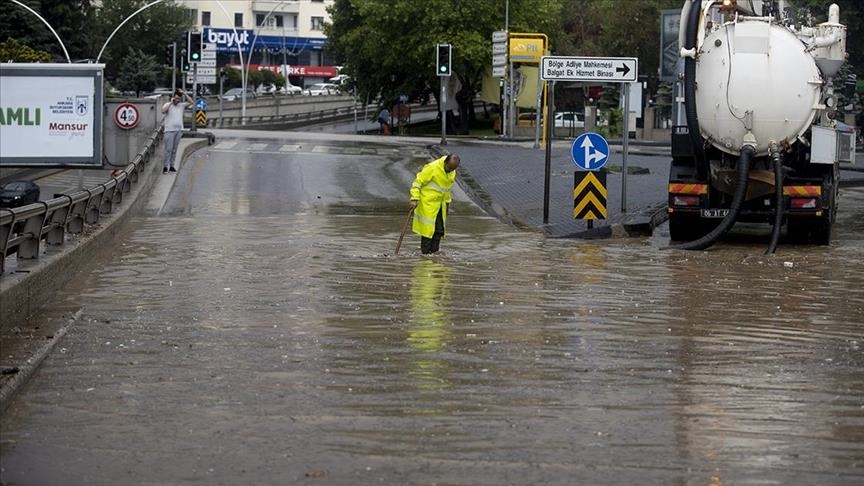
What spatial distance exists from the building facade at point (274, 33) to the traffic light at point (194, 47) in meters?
72.0

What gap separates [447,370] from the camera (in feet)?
33.7

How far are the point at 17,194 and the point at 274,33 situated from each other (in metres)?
109

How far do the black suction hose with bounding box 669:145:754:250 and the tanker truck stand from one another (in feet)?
0.04

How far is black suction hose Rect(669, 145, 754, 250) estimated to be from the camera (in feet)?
64.7

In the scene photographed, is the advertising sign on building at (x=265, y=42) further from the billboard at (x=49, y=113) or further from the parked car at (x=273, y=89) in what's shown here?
the billboard at (x=49, y=113)

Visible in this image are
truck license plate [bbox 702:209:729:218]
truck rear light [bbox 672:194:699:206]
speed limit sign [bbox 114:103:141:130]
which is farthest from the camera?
speed limit sign [bbox 114:103:141:130]

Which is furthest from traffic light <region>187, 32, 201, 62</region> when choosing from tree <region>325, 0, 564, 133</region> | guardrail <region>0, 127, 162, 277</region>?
tree <region>325, 0, 564, 133</region>

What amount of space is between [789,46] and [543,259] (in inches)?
174

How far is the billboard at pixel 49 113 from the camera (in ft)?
72.1

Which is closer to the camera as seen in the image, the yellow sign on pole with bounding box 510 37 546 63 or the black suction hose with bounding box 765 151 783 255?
the black suction hose with bounding box 765 151 783 255

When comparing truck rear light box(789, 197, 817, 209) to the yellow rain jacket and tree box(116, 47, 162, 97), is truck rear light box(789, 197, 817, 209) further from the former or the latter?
tree box(116, 47, 162, 97)

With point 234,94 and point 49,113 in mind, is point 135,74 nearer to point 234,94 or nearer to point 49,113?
point 234,94

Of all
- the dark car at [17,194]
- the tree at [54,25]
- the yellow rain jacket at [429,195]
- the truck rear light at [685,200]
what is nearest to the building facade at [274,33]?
the tree at [54,25]

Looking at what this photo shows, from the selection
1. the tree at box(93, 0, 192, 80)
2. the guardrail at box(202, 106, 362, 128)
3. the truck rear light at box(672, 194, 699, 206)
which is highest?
the tree at box(93, 0, 192, 80)
